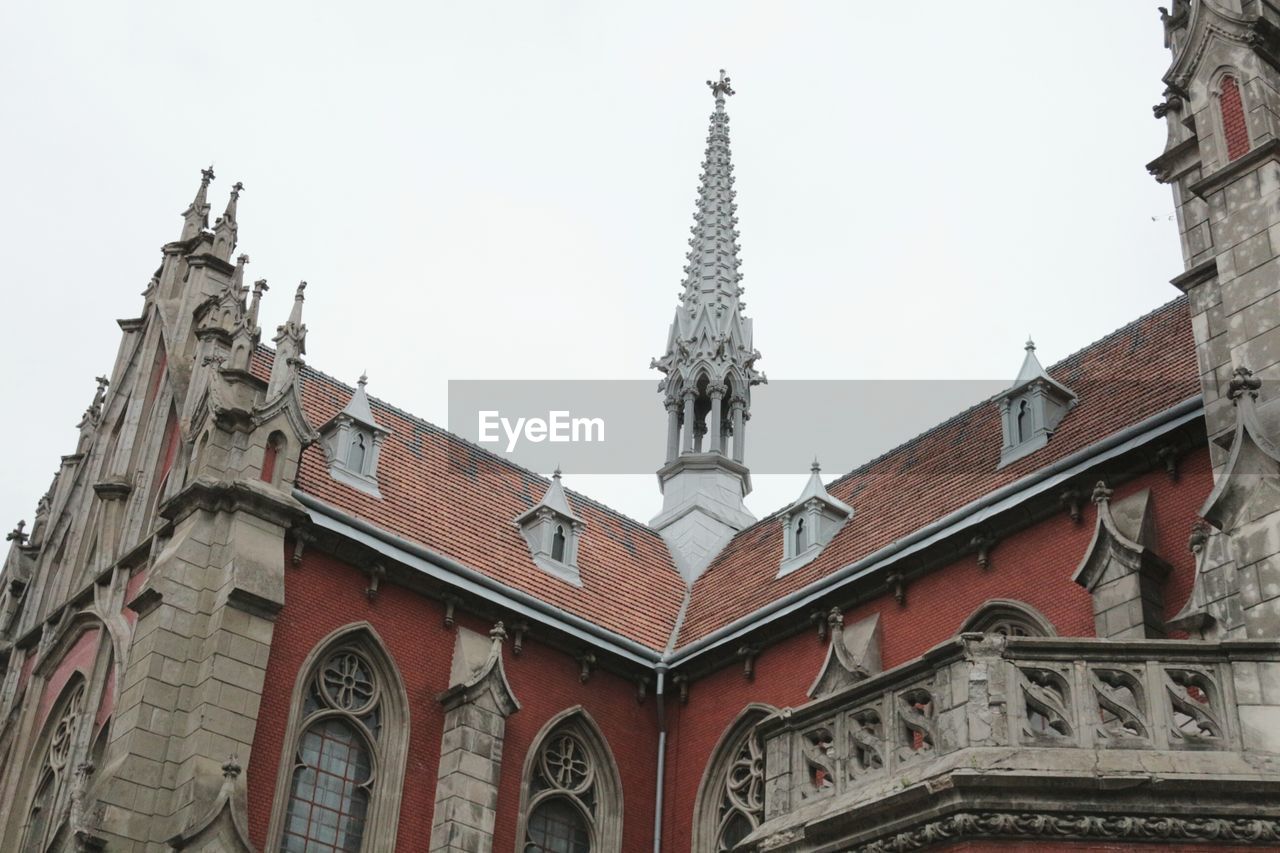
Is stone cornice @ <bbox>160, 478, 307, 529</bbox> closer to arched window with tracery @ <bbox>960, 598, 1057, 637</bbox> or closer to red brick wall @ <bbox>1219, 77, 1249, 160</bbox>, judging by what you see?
arched window with tracery @ <bbox>960, 598, 1057, 637</bbox>

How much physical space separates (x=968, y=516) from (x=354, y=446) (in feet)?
32.3

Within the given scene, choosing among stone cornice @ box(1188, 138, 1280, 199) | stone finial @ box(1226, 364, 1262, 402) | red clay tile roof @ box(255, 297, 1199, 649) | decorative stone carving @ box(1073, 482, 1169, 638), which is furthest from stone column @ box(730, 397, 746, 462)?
stone finial @ box(1226, 364, 1262, 402)

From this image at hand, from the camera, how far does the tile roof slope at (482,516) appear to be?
26.0m

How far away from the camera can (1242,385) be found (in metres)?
15.0

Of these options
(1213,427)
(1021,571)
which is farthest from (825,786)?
(1021,571)

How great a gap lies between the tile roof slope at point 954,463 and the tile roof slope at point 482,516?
933mm

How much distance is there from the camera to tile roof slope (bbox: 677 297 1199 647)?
75.7ft

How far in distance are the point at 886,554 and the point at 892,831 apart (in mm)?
12632

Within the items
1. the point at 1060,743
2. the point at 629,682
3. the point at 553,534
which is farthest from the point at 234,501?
the point at 1060,743

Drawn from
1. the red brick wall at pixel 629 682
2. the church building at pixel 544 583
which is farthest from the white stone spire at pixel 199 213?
the red brick wall at pixel 629 682

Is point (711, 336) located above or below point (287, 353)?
above

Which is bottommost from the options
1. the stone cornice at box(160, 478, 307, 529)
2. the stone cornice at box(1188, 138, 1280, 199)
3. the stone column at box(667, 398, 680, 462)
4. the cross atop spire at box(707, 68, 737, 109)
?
the stone cornice at box(160, 478, 307, 529)

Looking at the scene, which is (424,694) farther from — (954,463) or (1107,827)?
(1107,827)

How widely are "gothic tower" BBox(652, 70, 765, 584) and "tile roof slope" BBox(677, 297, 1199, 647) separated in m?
2.64
